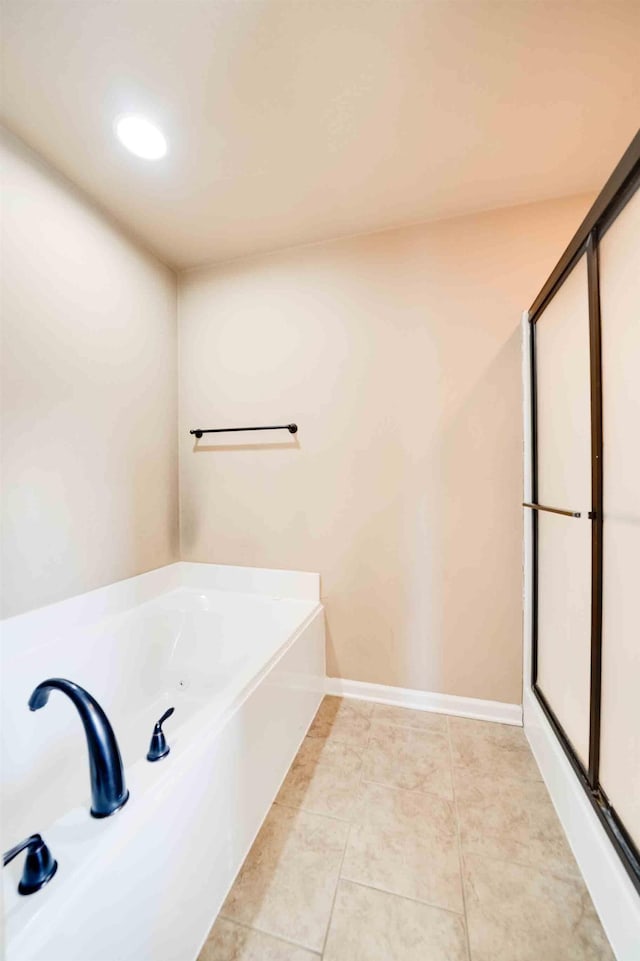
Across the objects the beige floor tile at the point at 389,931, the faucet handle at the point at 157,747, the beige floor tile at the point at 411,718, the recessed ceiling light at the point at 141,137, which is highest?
the recessed ceiling light at the point at 141,137

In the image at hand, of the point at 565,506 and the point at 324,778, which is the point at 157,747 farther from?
the point at 565,506

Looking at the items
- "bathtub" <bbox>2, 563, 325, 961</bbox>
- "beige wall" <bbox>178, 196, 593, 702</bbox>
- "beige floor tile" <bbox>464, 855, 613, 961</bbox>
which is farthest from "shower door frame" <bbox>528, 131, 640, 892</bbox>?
"bathtub" <bbox>2, 563, 325, 961</bbox>

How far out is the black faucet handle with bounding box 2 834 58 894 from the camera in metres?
0.56

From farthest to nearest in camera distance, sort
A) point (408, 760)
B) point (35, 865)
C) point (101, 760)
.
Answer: point (408, 760) → point (101, 760) → point (35, 865)

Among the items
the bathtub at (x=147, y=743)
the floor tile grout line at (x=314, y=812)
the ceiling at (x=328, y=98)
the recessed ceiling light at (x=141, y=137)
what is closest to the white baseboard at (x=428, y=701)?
the bathtub at (x=147, y=743)

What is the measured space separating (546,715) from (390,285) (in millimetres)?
1968

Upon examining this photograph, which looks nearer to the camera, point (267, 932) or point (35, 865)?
point (35, 865)

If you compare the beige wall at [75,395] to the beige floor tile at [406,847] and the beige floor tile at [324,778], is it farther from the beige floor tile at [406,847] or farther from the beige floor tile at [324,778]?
the beige floor tile at [406,847]

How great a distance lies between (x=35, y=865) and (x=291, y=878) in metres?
0.74

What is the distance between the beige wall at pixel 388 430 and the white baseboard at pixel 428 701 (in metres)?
0.04

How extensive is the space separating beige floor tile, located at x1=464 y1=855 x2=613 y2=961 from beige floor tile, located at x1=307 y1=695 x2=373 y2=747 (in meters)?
0.57

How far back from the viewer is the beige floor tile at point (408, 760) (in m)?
1.28

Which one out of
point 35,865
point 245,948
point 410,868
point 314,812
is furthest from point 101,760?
point 410,868

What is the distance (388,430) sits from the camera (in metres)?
1.73
